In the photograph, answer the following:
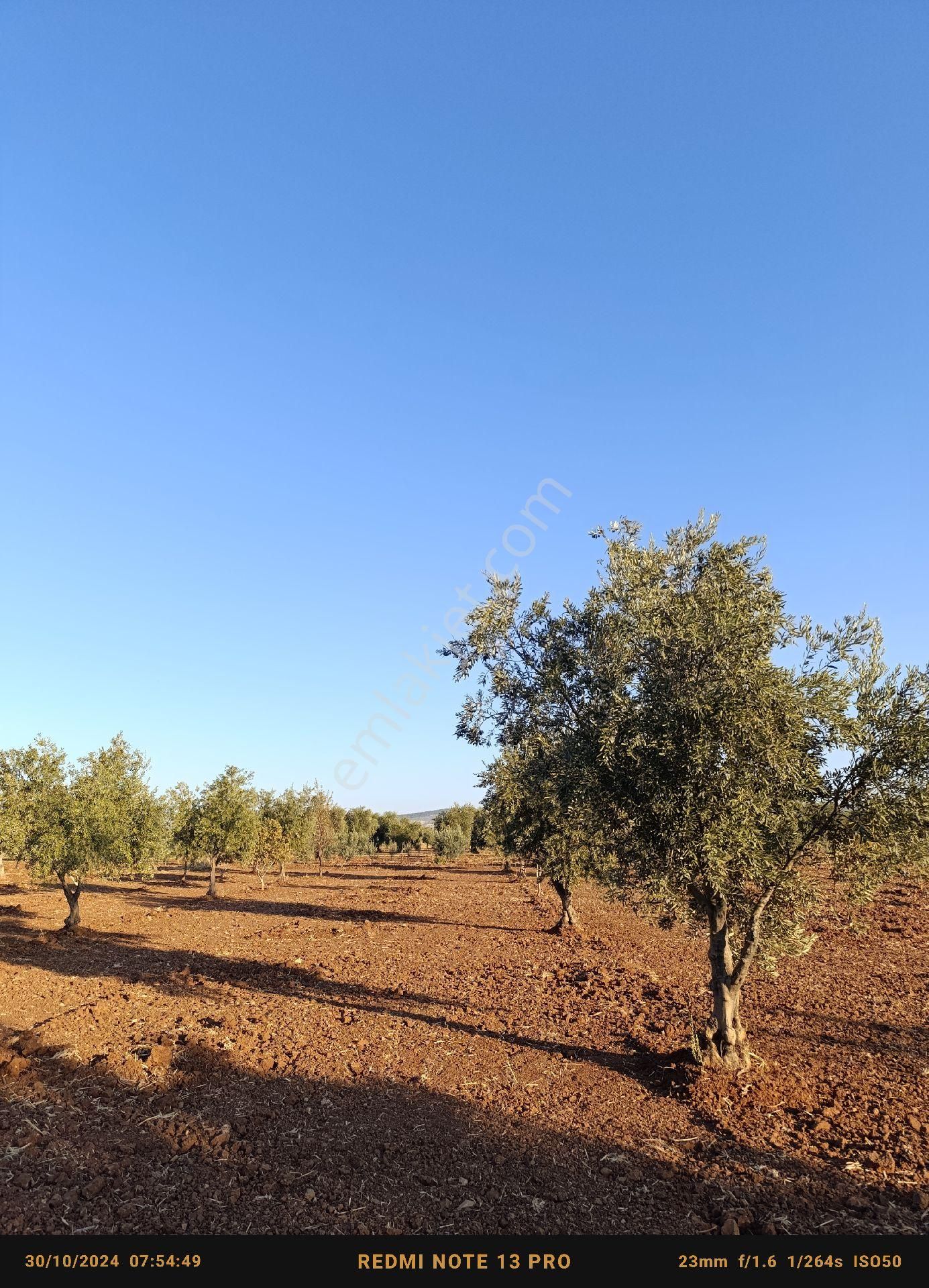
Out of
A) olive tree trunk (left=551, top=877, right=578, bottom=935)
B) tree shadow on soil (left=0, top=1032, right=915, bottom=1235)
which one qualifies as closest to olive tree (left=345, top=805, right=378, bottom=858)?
olive tree trunk (left=551, top=877, right=578, bottom=935)

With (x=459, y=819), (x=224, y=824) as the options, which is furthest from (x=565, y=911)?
(x=459, y=819)

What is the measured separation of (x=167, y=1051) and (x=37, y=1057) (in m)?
2.87

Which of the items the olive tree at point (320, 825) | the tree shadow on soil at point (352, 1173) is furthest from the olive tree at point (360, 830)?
the tree shadow on soil at point (352, 1173)

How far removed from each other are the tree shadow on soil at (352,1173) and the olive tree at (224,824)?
114 ft

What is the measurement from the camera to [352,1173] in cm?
955

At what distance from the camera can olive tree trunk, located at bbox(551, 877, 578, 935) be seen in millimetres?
28406

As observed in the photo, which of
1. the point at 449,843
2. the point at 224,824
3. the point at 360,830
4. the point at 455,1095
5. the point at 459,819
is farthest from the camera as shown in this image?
the point at 360,830

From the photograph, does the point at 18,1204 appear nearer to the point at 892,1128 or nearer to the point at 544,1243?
the point at 544,1243

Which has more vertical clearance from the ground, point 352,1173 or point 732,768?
point 732,768

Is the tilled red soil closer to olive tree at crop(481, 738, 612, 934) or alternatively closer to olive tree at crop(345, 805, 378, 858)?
olive tree at crop(481, 738, 612, 934)

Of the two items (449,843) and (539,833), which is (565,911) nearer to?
(539,833)

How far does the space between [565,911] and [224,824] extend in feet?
92.5

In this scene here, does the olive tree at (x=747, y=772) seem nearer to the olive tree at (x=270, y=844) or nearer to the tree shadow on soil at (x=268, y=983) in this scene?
the tree shadow on soil at (x=268, y=983)

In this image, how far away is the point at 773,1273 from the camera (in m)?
7.47
